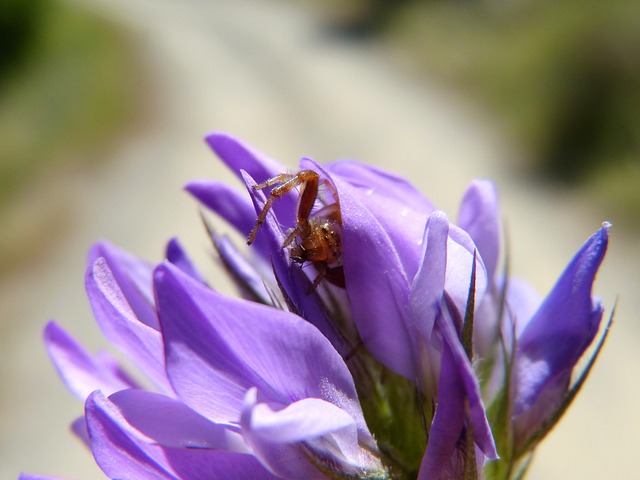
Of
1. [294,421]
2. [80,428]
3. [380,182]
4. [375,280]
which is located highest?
[380,182]

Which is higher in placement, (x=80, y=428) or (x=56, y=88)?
(x=56, y=88)

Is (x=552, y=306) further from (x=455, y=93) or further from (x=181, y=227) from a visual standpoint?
(x=455, y=93)

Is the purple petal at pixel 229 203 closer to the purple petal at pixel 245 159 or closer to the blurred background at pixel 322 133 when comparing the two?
the purple petal at pixel 245 159

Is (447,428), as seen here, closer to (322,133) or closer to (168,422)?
(168,422)

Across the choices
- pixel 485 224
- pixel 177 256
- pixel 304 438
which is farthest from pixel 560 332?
pixel 177 256

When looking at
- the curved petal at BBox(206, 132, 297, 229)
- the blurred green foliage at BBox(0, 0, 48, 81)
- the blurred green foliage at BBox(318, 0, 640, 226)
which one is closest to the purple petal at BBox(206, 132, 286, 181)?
the curved petal at BBox(206, 132, 297, 229)

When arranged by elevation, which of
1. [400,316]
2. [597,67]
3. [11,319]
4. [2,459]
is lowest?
[2,459]

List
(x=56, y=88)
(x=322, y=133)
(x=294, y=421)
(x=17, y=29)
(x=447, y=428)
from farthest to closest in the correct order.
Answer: (x=17, y=29) → (x=56, y=88) → (x=322, y=133) → (x=447, y=428) → (x=294, y=421)

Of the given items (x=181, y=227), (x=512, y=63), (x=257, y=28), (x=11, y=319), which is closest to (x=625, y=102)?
(x=512, y=63)
